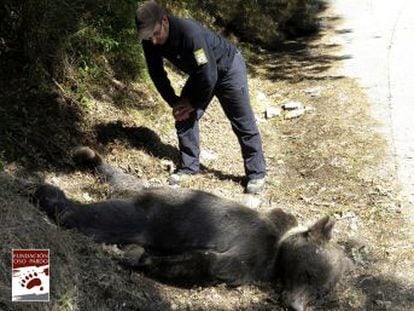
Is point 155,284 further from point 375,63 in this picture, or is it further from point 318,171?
point 375,63

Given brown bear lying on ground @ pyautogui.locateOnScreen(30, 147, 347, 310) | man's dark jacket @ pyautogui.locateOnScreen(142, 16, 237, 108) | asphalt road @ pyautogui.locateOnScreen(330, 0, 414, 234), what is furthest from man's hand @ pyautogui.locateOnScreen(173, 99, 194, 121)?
asphalt road @ pyautogui.locateOnScreen(330, 0, 414, 234)

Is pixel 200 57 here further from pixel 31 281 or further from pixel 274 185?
pixel 31 281

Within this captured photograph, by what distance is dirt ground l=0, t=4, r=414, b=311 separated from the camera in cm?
460

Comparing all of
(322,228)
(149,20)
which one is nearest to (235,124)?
(149,20)

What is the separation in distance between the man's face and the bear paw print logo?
9.39 ft

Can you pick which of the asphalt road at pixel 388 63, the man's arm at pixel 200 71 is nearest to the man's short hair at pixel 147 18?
the man's arm at pixel 200 71

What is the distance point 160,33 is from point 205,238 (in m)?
2.07

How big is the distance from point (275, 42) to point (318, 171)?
770 cm

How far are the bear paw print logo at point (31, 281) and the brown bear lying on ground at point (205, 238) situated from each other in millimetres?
1137

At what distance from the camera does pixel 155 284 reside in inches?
196

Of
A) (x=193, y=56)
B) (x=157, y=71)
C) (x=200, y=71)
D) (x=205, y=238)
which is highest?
(x=193, y=56)

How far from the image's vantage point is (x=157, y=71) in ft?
22.0

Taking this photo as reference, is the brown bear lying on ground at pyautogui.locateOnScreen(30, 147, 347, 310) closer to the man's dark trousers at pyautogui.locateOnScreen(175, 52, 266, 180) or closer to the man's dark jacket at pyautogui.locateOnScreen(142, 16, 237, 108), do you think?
the man's dark jacket at pyautogui.locateOnScreen(142, 16, 237, 108)

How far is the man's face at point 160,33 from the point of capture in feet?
19.4
